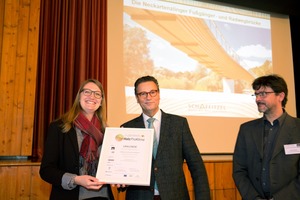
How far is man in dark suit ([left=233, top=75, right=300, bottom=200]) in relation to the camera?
7.18 feet

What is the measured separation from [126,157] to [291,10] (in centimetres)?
504

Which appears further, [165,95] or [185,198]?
[165,95]

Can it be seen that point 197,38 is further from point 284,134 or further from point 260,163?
point 260,163

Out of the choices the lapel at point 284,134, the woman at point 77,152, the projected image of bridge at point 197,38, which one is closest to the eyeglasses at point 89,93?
the woman at point 77,152

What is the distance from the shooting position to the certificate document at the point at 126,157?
179 cm

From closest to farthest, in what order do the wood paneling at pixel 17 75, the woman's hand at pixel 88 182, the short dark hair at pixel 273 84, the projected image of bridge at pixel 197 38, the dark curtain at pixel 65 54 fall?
the woman's hand at pixel 88 182, the short dark hair at pixel 273 84, the wood paneling at pixel 17 75, the dark curtain at pixel 65 54, the projected image of bridge at pixel 197 38

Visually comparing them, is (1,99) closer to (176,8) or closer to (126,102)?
(126,102)

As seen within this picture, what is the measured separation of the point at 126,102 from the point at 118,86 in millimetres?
260

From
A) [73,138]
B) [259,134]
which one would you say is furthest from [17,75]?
[259,134]

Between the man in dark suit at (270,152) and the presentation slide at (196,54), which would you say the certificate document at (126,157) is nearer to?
the man in dark suit at (270,152)

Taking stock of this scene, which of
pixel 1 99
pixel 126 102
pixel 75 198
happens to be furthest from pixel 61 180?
pixel 126 102

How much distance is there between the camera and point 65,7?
3.92 meters

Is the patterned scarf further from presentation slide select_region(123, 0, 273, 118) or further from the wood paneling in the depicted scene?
presentation slide select_region(123, 0, 273, 118)

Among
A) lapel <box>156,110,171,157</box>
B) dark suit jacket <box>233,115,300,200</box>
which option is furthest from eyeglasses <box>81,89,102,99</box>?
dark suit jacket <box>233,115,300,200</box>
